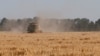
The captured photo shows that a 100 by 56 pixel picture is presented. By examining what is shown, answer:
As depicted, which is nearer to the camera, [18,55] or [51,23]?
[18,55]

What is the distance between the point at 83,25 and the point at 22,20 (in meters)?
25.4

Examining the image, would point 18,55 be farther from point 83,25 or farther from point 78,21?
point 78,21

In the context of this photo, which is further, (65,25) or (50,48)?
(65,25)

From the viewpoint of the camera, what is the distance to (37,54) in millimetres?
13367

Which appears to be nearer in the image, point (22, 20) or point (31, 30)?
point (31, 30)

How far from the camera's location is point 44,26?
86938 mm

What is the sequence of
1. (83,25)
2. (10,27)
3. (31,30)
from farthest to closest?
(83,25) → (10,27) → (31,30)

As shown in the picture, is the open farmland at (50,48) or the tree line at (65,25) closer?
the open farmland at (50,48)

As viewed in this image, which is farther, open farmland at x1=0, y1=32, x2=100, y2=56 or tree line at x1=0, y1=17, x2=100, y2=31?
tree line at x1=0, y1=17, x2=100, y2=31

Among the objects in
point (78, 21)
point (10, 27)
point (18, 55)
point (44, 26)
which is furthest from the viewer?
point (78, 21)

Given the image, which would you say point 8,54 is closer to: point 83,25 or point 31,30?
point 31,30

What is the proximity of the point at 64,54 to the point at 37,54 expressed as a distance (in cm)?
111

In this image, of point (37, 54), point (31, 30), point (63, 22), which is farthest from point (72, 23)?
point (37, 54)

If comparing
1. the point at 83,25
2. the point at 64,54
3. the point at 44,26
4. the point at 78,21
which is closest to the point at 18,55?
the point at 64,54
